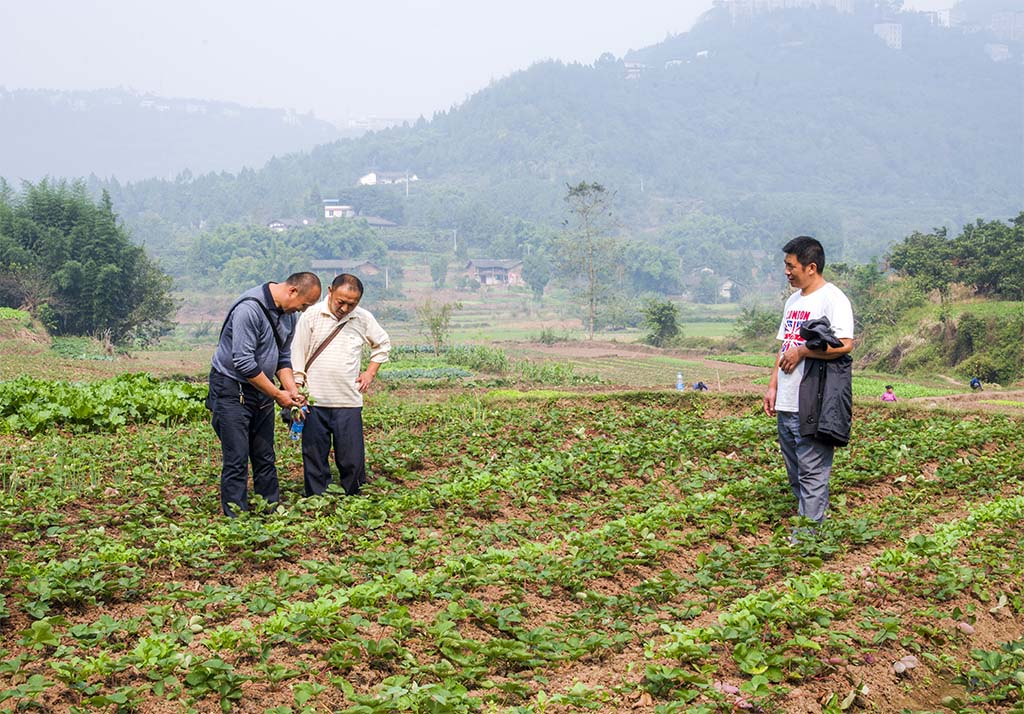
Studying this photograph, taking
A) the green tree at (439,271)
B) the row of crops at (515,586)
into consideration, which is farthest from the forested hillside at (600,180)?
the row of crops at (515,586)

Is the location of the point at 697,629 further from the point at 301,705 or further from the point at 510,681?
the point at 301,705

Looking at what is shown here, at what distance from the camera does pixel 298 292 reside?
7129 millimetres

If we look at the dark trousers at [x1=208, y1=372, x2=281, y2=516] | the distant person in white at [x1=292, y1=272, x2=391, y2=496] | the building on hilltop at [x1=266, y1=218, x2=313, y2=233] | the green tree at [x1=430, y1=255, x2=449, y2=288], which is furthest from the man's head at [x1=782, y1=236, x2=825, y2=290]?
the building on hilltop at [x1=266, y1=218, x2=313, y2=233]

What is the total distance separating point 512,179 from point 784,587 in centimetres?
16455

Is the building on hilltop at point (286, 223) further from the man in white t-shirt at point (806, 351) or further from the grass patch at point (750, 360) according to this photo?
the man in white t-shirt at point (806, 351)

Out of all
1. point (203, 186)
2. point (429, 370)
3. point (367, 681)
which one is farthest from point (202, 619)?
point (203, 186)

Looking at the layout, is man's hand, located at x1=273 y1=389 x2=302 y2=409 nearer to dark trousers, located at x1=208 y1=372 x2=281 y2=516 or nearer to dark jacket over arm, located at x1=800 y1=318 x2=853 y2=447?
dark trousers, located at x1=208 y1=372 x2=281 y2=516

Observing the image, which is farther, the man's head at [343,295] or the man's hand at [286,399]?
the man's head at [343,295]

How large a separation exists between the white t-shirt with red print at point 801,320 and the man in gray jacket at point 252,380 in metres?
3.27

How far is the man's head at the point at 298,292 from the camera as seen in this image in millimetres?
7125

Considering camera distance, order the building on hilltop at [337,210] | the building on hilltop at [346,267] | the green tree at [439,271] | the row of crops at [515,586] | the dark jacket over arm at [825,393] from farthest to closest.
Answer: the building on hilltop at [337,210]
the green tree at [439,271]
the building on hilltop at [346,267]
the dark jacket over arm at [825,393]
the row of crops at [515,586]

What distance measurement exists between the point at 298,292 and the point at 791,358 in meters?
3.42

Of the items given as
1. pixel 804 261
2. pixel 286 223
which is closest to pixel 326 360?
pixel 804 261

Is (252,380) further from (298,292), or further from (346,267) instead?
(346,267)
